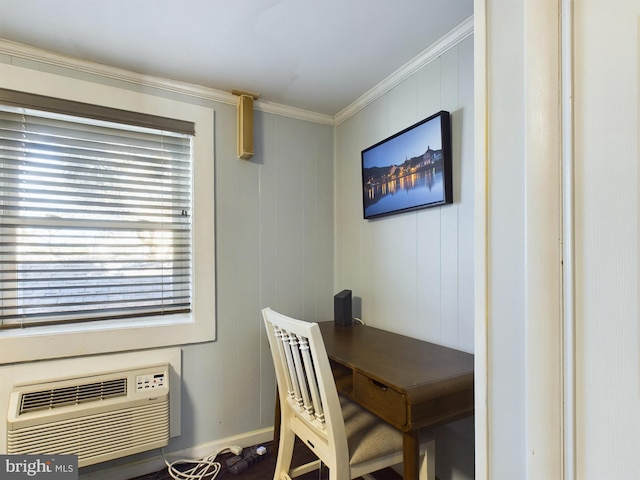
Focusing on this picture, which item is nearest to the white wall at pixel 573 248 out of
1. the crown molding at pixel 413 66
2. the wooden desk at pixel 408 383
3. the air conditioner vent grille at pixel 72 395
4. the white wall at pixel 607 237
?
the white wall at pixel 607 237

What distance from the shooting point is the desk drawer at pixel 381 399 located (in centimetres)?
112

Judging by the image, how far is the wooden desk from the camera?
1116mm

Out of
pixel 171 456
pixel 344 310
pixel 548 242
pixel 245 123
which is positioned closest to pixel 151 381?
pixel 171 456

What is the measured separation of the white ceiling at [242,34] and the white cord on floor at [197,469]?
6.90ft

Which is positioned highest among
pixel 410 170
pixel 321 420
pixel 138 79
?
pixel 138 79

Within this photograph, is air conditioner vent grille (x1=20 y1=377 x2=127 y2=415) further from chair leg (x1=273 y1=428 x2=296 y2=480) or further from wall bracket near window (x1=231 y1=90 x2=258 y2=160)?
wall bracket near window (x1=231 y1=90 x2=258 y2=160)

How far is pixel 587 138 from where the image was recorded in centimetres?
55

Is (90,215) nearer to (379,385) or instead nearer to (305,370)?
(305,370)

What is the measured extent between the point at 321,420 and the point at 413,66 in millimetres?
1706

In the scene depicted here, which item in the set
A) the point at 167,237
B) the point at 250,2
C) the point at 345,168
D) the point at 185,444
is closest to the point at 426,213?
the point at 345,168

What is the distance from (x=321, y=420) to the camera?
1.31 m

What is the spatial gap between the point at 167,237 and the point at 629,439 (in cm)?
201

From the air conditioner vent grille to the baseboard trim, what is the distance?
0.41 m

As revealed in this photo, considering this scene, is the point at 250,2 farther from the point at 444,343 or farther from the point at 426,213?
the point at 444,343
